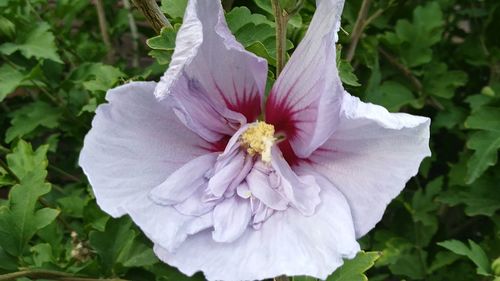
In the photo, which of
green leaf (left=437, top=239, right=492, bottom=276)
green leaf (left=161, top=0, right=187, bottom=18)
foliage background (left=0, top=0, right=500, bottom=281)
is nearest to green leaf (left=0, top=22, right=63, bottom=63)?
foliage background (left=0, top=0, right=500, bottom=281)

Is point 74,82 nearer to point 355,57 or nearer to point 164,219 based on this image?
point 355,57

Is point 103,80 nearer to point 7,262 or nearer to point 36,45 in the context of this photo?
point 36,45

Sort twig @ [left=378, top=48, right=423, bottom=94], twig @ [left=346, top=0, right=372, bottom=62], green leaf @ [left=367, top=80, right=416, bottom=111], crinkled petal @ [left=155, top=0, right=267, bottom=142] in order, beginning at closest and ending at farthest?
1. crinkled petal @ [left=155, top=0, right=267, bottom=142]
2. twig @ [left=346, top=0, right=372, bottom=62]
3. green leaf @ [left=367, top=80, right=416, bottom=111]
4. twig @ [left=378, top=48, right=423, bottom=94]

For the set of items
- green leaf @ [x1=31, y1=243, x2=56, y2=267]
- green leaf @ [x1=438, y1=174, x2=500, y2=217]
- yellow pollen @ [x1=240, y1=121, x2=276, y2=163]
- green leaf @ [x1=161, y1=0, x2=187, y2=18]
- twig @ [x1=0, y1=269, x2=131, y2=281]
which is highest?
green leaf @ [x1=161, y1=0, x2=187, y2=18]

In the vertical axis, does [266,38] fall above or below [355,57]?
above

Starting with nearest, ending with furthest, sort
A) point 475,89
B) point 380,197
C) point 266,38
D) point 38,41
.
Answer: point 380,197
point 266,38
point 38,41
point 475,89

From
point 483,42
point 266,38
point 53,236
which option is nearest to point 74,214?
point 53,236

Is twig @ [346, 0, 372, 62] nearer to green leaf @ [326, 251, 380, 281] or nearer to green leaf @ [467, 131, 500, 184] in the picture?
green leaf @ [467, 131, 500, 184]

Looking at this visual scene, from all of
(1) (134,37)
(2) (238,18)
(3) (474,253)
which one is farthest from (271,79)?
(1) (134,37)
